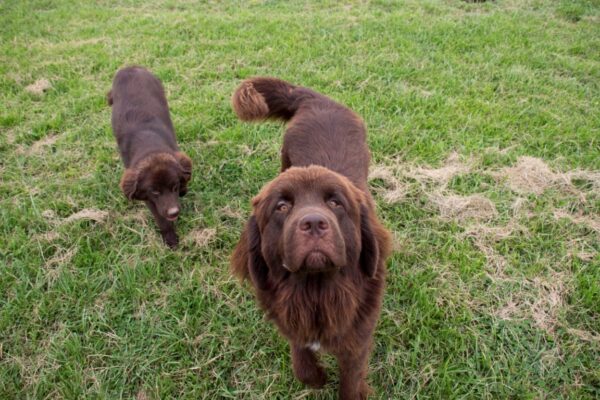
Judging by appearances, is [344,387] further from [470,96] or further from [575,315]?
[470,96]

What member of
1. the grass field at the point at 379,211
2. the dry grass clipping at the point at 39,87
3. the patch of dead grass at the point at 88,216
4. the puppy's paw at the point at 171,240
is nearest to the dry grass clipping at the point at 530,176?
the grass field at the point at 379,211

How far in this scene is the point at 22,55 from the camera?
677 centimetres

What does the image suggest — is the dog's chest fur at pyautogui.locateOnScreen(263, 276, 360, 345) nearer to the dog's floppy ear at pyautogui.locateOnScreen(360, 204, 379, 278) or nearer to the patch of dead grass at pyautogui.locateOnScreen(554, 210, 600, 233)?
the dog's floppy ear at pyautogui.locateOnScreen(360, 204, 379, 278)

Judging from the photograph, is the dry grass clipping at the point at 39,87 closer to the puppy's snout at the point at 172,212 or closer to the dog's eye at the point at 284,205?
the puppy's snout at the point at 172,212

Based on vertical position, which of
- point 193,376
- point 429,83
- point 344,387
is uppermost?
point 429,83

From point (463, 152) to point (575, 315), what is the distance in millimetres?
1928

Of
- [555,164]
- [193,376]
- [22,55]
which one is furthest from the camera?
[22,55]

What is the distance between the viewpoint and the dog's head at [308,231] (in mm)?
1807

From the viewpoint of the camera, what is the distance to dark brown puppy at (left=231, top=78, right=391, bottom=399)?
→ 1.85 metres

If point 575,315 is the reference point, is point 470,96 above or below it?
above

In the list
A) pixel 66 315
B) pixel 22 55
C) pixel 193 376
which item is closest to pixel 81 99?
pixel 22 55

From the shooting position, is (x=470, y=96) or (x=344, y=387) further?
(x=470, y=96)

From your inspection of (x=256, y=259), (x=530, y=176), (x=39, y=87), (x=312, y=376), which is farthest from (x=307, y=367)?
(x=39, y=87)

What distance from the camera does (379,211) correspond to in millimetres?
3717
